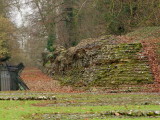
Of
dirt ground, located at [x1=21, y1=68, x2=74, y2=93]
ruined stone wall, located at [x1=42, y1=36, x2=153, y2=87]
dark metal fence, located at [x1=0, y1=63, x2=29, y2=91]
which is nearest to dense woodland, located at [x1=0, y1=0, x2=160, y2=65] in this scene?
ruined stone wall, located at [x1=42, y1=36, x2=153, y2=87]

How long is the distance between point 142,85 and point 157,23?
1554cm

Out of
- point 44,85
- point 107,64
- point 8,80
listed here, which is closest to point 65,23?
point 44,85

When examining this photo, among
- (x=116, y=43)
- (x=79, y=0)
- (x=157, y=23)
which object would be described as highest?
(x=79, y=0)

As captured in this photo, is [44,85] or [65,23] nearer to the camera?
[44,85]

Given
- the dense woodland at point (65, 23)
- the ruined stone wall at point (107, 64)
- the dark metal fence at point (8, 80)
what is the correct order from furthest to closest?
the dense woodland at point (65, 23), the dark metal fence at point (8, 80), the ruined stone wall at point (107, 64)

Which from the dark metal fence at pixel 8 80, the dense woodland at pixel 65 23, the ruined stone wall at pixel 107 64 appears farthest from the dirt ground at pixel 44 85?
the dense woodland at pixel 65 23

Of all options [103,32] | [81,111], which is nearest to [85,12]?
[103,32]

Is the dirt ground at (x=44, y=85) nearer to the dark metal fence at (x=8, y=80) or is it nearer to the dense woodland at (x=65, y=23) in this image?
the dark metal fence at (x=8, y=80)

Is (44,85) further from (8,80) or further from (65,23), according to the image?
(65,23)

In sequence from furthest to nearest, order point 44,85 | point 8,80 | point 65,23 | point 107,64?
point 65,23 < point 44,85 < point 107,64 < point 8,80

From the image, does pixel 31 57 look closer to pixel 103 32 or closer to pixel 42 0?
pixel 42 0

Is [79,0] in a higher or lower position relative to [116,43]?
higher

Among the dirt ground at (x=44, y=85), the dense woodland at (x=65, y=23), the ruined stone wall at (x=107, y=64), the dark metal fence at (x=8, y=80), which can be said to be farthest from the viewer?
the dense woodland at (x=65, y=23)

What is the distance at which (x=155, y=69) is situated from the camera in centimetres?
2891
